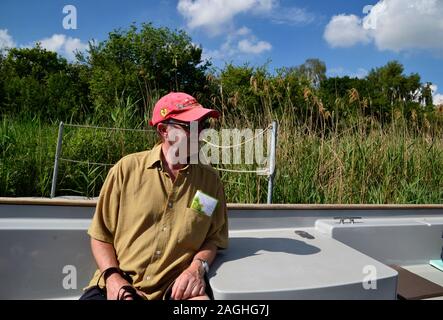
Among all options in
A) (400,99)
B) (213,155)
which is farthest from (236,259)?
(400,99)

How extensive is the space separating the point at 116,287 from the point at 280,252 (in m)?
0.67

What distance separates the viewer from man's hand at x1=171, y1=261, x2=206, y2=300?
1.35 m

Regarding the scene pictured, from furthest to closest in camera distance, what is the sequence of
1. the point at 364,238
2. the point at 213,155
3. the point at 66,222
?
the point at 213,155 → the point at 364,238 → the point at 66,222

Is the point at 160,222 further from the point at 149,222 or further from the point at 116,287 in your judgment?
the point at 116,287

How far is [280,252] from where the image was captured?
1.63 m

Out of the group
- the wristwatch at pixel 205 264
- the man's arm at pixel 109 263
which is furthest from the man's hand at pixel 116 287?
the wristwatch at pixel 205 264

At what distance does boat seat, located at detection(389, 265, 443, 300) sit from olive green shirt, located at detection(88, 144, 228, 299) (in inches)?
46.2

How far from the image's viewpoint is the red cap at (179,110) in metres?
1.46

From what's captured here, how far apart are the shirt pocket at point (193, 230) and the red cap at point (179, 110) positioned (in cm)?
35

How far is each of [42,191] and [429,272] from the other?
10.4 ft

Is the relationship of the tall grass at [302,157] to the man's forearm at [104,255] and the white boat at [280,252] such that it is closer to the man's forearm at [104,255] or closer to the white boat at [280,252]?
the white boat at [280,252]
